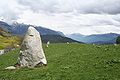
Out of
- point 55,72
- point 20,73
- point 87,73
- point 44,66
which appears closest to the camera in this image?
point 87,73

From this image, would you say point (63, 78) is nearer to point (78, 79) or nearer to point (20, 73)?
point (78, 79)

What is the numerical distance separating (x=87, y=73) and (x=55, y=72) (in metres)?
4.26

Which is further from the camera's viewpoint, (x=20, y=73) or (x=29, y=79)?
(x=20, y=73)

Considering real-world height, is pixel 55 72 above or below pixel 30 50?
below

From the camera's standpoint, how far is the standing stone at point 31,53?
122ft

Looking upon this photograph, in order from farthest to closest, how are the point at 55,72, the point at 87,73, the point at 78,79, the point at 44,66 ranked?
the point at 44,66 → the point at 55,72 → the point at 87,73 → the point at 78,79

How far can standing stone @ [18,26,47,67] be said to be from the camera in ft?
122

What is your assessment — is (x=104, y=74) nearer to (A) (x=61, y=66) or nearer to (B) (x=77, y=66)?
(B) (x=77, y=66)

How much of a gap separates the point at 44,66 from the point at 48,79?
8173 millimetres

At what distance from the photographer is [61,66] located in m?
34.7

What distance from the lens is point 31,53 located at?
123 ft

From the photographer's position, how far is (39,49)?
38000 millimetres

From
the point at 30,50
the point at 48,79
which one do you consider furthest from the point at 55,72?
the point at 30,50

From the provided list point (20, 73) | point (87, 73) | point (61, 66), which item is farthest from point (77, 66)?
point (20, 73)
